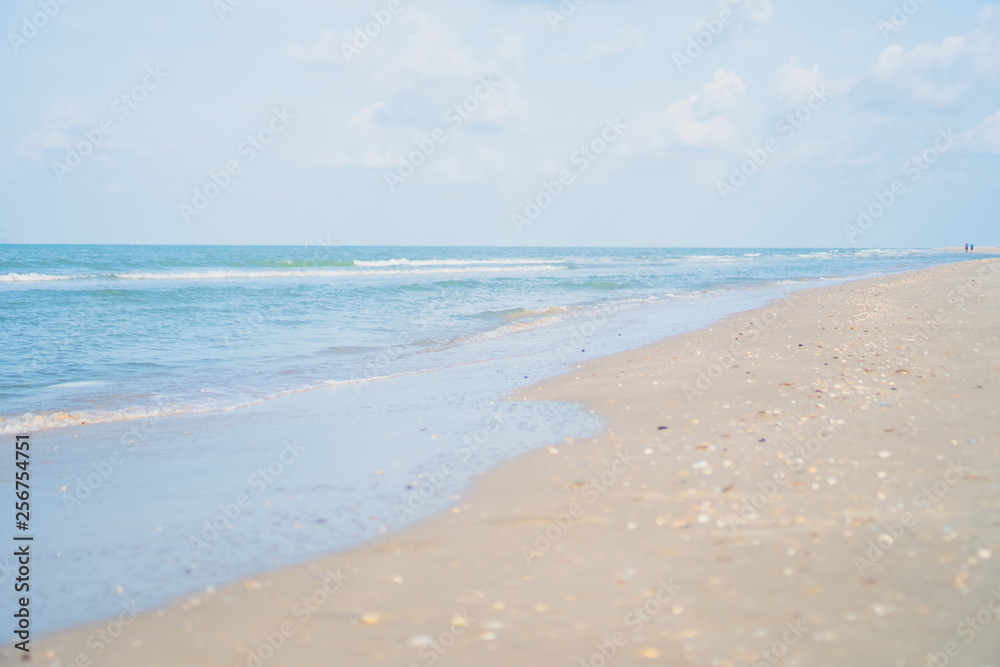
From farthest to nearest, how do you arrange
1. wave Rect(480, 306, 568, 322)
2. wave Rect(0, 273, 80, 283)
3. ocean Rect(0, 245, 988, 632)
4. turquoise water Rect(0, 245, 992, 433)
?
wave Rect(0, 273, 80, 283) < wave Rect(480, 306, 568, 322) < turquoise water Rect(0, 245, 992, 433) < ocean Rect(0, 245, 988, 632)

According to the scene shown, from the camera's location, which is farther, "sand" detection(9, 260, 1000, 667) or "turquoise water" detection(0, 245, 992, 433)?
"turquoise water" detection(0, 245, 992, 433)

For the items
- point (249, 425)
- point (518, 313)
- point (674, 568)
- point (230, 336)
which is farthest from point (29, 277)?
point (674, 568)

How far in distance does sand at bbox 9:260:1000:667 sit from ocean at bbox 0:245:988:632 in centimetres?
40

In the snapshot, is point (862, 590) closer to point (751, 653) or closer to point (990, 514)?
point (751, 653)

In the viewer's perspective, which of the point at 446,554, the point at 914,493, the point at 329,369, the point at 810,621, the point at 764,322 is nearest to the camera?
the point at 810,621

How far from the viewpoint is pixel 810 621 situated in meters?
2.99

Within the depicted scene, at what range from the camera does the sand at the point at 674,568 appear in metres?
2.91

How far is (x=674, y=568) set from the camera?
3.49m

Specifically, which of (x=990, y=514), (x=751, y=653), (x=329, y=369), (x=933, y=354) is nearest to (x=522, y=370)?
(x=329, y=369)

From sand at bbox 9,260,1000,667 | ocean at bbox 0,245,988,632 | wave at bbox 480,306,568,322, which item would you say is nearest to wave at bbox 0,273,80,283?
ocean at bbox 0,245,988,632

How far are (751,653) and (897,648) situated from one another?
0.63 meters

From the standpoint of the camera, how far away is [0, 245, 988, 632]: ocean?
4086mm

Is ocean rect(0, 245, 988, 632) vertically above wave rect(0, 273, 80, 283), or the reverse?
ocean rect(0, 245, 988, 632)

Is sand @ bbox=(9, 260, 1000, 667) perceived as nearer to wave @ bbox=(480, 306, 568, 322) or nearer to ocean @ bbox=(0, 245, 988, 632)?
ocean @ bbox=(0, 245, 988, 632)
